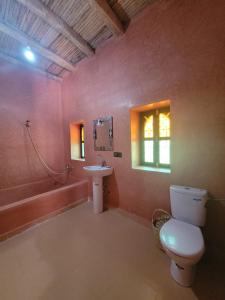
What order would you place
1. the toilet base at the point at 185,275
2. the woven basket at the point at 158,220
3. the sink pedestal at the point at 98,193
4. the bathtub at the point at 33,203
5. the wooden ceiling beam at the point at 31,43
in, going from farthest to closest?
the sink pedestal at the point at 98,193 → the wooden ceiling beam at the point at 31,43 → the bathtub at the point at 33,203 → the woven basket at the point at 158,220 → the toilet base at the point at 185,275

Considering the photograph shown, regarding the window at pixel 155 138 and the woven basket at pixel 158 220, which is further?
the window at pixel 155 138

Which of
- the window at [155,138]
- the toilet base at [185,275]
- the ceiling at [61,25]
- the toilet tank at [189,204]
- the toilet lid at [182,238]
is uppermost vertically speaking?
the ceiling at [61,25]

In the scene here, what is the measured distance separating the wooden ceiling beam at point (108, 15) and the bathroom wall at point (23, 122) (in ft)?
6.47

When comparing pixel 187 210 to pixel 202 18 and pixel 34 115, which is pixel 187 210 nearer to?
pixel 202 18

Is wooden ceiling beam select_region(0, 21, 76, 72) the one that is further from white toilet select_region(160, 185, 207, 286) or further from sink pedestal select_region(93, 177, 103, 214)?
white toilet select_region(160, 185, 207, 286)

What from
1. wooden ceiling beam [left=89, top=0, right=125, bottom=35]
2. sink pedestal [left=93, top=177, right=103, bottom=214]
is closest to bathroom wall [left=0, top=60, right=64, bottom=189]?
sink pedestal [left=93, top=177, right=103, bottom=214]

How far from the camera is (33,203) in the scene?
2061 millimetres

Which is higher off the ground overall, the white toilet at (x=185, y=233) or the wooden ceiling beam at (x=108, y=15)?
the wooden ceiling beam at (x=108, y=15)

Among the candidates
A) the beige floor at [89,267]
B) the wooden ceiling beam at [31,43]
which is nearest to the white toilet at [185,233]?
the beige floor at [89,267]

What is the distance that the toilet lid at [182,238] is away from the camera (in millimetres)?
1049

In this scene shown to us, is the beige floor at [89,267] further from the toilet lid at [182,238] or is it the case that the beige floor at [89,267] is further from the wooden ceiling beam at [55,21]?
the wooden ceiling beam at [55,21]

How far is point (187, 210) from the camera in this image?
143cm

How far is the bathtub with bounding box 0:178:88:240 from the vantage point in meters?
1.82

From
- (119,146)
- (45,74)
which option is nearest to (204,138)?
(119,146)
